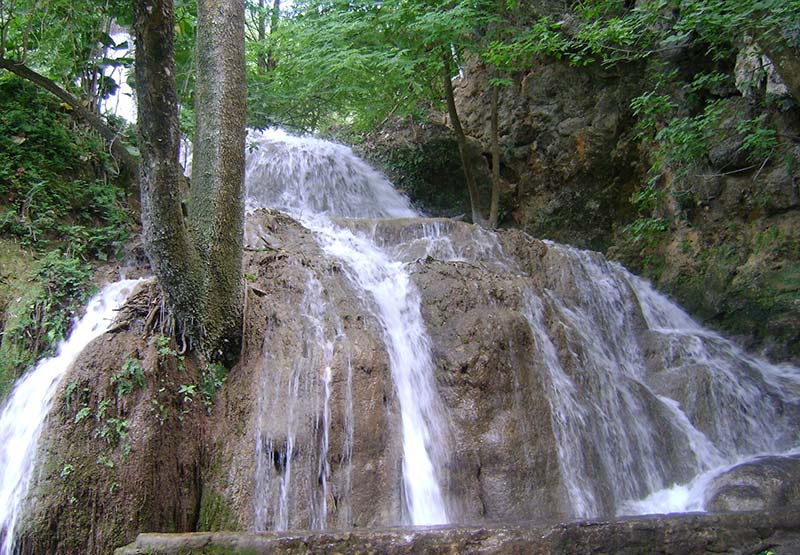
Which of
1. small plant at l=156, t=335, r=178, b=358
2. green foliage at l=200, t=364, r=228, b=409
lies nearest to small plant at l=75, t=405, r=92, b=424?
small plant at l=156, t=335, r=178, b=358

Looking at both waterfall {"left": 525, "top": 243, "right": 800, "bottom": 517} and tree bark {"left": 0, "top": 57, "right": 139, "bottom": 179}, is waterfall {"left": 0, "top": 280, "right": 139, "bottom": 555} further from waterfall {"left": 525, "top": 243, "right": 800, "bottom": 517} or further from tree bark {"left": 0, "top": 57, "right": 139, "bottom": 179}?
waterfall {"left": 525, "top": 243, "right": 800, "bottom": 517}

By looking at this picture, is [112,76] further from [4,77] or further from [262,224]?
[262,224]

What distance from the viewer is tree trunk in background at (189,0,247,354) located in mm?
4496

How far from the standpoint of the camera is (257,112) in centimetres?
863

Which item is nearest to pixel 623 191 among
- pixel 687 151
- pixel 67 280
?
pixel 687 151

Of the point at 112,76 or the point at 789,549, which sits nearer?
the point at 789,549

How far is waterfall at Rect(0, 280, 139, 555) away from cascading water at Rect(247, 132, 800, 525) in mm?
1510

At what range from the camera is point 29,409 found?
4234 millimetres

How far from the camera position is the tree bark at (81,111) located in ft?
19.5

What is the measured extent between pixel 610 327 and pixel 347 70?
5.36 m

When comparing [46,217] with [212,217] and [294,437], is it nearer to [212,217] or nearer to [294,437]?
[212,217]

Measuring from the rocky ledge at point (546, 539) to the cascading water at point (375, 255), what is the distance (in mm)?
1586

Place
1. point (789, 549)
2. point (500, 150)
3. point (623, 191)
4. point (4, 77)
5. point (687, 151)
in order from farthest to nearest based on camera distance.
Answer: point (500, 150) → point (623, 191) → point (687, 151) → point (4, 77) → point (789, 549)

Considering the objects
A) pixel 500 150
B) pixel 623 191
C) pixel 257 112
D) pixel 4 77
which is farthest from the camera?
pixel 500 150
